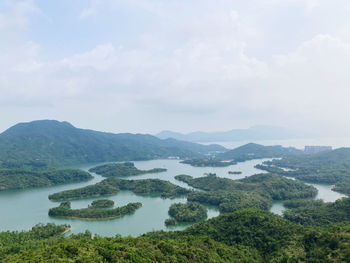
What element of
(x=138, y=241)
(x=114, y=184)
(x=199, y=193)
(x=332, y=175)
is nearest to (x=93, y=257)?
(x=138, y=241)

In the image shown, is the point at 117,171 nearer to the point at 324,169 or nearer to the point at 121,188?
the point at 121,188

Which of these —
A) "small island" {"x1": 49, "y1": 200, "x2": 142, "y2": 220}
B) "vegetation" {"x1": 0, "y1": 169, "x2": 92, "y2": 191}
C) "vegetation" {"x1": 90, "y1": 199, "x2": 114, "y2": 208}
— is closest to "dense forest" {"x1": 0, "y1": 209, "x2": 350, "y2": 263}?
"small island" {"x1": 49, "y1": 200, "x2": 142, "y2": 220}

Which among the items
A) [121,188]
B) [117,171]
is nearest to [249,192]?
[121,188]

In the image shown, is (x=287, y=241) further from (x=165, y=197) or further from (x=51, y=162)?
(x=51, y=162)

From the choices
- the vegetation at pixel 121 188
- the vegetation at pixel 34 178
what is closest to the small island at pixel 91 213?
the vegetation at pixel 121 188

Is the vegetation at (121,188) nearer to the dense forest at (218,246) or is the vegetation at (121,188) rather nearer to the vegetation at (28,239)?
the vegetation at (28,239)

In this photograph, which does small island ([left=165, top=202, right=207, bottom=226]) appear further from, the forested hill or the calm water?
the forested hill
